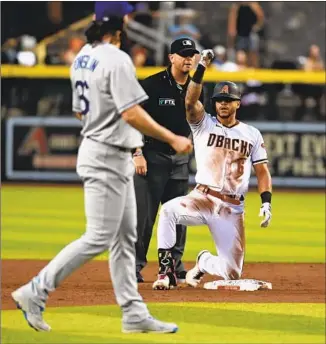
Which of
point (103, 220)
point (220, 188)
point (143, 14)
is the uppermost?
point (143, 14)

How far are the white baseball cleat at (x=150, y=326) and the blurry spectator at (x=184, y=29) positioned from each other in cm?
1372

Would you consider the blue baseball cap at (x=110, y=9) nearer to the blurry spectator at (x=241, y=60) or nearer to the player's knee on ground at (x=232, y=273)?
the player's knee on ground at (x=232, y=273)

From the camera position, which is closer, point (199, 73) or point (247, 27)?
point (199, 73)

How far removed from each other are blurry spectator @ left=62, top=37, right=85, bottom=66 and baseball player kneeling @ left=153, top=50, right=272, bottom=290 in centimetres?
1134

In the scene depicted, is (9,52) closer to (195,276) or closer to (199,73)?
(195,276)

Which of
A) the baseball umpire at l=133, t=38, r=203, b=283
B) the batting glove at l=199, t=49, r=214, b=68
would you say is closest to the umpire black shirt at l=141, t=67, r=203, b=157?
the baseball umpire at l=133, t=38, r=203, b=283

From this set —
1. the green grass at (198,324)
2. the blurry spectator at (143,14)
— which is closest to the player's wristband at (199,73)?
the green grass at (198,324)

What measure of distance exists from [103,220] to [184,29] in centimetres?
1412

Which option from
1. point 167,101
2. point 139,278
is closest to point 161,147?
point 167,101

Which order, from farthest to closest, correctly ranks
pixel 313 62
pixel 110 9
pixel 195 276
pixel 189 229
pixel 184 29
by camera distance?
1. pixel 184 29
2. pixel 313 62
3. pixel 189 229
4. pixel 195 276
5. pixel 110 9

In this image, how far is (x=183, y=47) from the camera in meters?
8.62

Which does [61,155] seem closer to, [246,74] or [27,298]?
[246,74]

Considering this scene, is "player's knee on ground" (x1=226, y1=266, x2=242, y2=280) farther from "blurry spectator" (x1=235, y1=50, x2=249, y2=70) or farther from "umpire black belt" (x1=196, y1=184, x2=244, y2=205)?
"blurry spectator" (x1=235, y1=50, x2=249, y2=70)

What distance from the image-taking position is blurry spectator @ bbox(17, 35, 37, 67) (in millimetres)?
19609
